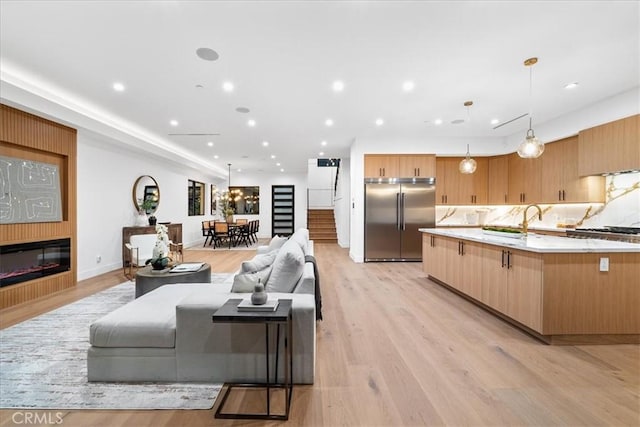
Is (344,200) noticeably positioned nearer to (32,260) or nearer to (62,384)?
(32,260)

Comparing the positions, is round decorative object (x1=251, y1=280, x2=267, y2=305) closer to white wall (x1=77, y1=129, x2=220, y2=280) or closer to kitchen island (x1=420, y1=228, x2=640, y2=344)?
kitchen island (x1=420, y1=228, x2=640, y2=344)

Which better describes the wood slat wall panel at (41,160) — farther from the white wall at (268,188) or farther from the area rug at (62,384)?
the white wall at (268,188)

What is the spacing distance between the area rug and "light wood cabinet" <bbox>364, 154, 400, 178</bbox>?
18.1 feet

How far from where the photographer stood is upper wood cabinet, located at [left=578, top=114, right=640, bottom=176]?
3.98 m

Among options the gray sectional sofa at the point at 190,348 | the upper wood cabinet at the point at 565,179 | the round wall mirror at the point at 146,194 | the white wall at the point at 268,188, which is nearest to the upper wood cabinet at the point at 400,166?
the upper wood cabinet at the point at 565,179

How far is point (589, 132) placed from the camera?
464cm

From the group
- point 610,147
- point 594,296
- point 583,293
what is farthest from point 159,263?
point 610,147

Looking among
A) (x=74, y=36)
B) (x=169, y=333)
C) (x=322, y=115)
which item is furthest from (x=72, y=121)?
(x=169, y=333)

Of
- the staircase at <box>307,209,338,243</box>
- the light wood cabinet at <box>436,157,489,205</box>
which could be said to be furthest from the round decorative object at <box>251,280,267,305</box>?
the staircase at <box>307,209,338,243</box>

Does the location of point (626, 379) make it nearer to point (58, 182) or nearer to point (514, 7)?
point (514, 7)

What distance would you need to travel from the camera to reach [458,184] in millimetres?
6883

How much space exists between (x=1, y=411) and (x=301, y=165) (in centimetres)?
962

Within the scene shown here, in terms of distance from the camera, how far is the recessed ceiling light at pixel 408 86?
3832 mm

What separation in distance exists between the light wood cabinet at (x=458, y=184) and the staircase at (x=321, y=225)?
4682 mm
